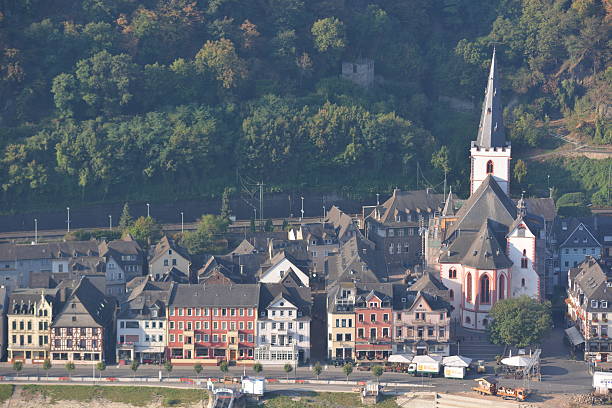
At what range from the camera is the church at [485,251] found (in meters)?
145

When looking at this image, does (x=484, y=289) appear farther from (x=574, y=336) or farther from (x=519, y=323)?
(x=519, y=323)

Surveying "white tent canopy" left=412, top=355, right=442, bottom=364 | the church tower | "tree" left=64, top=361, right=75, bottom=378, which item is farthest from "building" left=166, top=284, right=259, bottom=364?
the church tower

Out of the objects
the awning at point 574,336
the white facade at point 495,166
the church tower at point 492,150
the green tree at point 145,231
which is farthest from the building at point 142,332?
the white facade at point 495,166

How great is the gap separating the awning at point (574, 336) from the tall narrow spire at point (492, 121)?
2224 cm

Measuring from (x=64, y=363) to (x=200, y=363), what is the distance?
8.49 meters

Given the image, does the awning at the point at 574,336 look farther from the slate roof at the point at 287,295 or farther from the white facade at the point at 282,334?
the white facade at the point at 282,334

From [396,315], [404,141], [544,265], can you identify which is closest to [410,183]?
[404,141]

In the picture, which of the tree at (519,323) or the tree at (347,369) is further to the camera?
the tree at (519,323)

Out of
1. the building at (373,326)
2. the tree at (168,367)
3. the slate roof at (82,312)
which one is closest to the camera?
the tree at (168,367)

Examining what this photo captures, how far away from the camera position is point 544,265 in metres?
149

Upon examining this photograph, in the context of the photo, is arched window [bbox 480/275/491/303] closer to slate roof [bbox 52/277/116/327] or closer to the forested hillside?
slate roof [bbox 52/277/116/327]

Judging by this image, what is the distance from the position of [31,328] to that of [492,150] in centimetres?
4068

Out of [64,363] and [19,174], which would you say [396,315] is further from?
[19,174]

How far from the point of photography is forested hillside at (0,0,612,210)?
177125 mm
